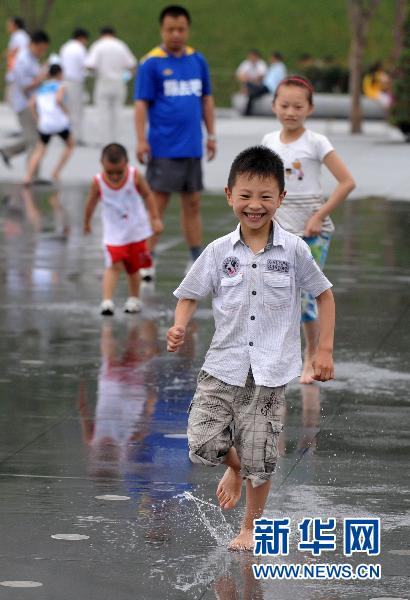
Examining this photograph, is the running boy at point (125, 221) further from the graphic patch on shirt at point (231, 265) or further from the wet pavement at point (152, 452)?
the graphic patch on shirt at point (231, 265)

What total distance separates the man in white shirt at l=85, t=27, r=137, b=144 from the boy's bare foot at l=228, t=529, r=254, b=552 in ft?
62.7

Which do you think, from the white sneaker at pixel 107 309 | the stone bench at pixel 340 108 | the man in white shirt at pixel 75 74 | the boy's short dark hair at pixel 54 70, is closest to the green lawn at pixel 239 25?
the stone bench at pixel 340 108

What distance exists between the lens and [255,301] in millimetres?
4992

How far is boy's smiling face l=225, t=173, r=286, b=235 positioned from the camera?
4.93 meters

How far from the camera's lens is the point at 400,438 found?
642 centimetres

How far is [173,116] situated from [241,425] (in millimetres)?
6402

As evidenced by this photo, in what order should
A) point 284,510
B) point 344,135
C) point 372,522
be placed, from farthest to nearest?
point 344,135, point 284,510, point 372,522

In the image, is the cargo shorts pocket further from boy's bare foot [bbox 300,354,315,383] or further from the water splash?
boy's bare foot [bbox 300,354,315,383]

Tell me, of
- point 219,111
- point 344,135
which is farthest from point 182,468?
point 219,111

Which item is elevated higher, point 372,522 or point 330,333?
point 330,333

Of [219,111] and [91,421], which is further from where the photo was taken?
[219,111]

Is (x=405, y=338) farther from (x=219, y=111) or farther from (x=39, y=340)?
(x=219, y=111)

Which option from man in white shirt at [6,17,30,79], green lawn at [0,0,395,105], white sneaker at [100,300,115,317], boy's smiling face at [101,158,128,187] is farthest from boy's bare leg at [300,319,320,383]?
green lawn at [0,0,395,105]

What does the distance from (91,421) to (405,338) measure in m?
2.72
